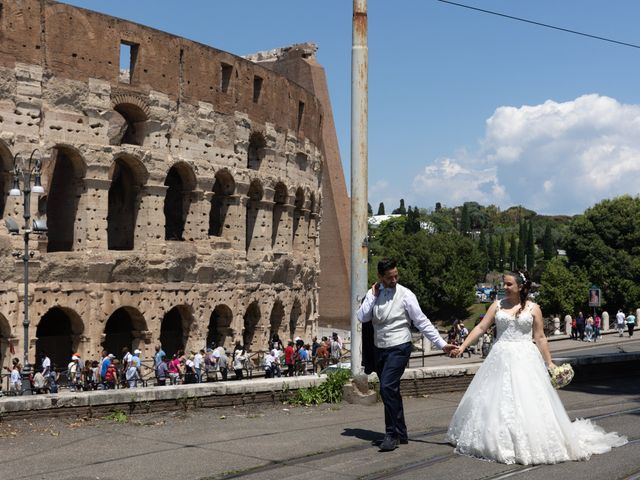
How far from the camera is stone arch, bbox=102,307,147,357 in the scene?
2739 centimetres

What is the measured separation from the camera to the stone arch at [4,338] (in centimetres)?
2386

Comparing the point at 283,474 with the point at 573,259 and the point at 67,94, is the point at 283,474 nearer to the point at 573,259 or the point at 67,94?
the point at 67,94

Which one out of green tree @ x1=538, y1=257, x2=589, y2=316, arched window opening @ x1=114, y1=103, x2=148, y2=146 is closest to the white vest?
arched window opening @ x1=114, y1=103, x2=148, y2=146

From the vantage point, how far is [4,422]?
8.55 meters

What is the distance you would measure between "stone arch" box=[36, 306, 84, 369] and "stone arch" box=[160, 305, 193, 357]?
349cm

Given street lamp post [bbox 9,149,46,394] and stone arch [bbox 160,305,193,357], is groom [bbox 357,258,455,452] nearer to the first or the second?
street lamp post [bbox 9,149,46,394]

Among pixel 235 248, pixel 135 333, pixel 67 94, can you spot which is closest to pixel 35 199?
pixel 67 94

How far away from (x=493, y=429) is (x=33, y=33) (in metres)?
21.0

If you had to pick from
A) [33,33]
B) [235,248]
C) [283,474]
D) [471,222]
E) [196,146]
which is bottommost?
[283,474]

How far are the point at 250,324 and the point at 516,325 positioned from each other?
26.4 m

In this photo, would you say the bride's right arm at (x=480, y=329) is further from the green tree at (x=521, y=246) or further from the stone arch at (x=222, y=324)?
the green tree at (x=521, y=246)

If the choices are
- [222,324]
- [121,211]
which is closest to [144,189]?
[121,211]

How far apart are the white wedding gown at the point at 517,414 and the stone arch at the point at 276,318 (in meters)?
26.9

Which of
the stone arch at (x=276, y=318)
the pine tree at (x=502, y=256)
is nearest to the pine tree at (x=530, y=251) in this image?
the pine tree at (x=502, y=256)
